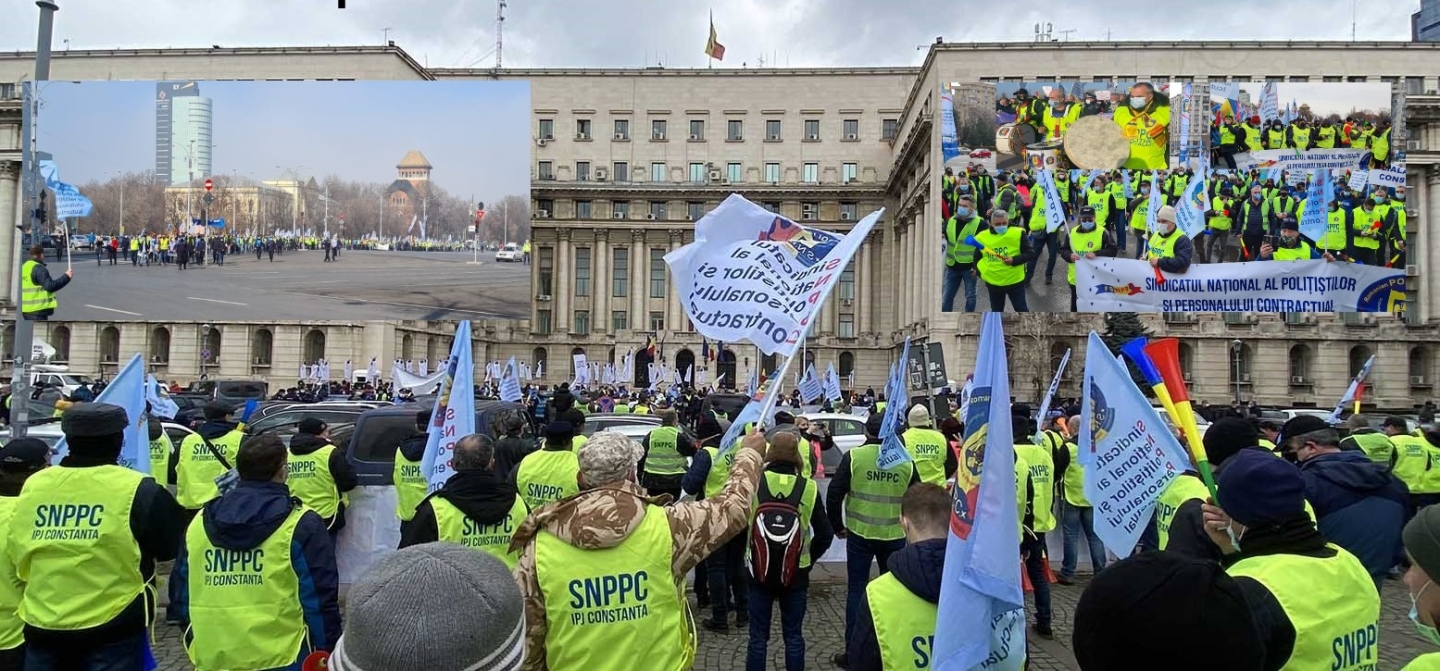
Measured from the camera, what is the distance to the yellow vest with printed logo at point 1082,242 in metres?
30.3

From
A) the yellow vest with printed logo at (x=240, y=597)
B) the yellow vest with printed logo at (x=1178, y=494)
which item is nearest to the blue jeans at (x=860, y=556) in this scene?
the yellow vest with printed logo at (x=1178, y=494)

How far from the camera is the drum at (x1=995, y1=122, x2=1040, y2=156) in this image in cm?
3625

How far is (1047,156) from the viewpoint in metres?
35.8

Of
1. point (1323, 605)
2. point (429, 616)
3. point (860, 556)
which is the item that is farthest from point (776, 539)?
point (429, 616)

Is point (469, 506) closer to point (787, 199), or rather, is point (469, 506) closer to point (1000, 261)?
point (1000, 261)

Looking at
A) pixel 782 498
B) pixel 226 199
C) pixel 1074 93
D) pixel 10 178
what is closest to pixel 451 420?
pixel 782 498

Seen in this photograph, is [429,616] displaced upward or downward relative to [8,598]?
upward

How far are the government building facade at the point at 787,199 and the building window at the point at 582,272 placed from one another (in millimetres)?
222

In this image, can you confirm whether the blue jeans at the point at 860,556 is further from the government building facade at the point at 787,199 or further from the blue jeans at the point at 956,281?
the government building facade at the point at 787,199

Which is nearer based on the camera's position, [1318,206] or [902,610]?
[902,610]

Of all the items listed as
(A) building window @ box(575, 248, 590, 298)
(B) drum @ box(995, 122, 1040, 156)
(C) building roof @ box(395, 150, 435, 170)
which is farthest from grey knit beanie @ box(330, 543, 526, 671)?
(A) building window @ box(575, 248, 590, 298)

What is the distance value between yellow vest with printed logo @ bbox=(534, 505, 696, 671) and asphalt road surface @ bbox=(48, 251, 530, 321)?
4019 centimetres

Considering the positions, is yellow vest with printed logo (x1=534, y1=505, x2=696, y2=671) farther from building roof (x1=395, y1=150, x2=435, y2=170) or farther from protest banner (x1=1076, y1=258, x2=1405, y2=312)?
building roof (x1=395, y1=150, x2=435, y2=170)

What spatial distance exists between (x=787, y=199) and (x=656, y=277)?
36.4ft
